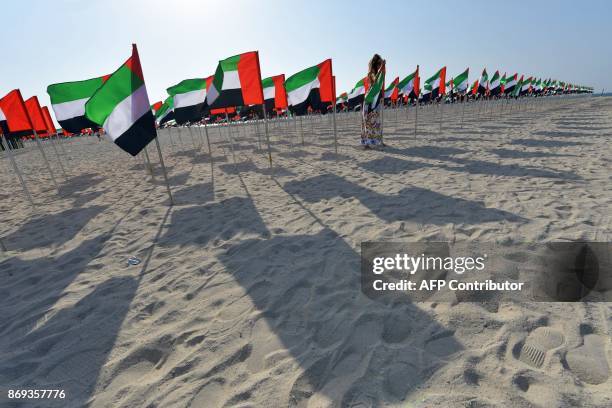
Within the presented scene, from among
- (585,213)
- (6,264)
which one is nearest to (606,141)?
(585,213)

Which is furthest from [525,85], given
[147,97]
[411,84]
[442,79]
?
[147,97]

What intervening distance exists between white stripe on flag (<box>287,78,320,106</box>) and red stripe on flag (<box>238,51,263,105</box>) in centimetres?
309

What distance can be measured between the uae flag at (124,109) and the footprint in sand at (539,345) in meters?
6.29

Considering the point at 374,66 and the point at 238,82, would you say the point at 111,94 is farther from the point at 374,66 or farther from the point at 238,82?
the point at 374,66

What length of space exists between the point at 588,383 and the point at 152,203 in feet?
26.1

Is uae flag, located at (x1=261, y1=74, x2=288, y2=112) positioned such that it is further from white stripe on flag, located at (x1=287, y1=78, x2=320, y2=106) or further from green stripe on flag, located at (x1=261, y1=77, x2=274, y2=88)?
white stripe on flag, located at (x1=287, y1=78, x2=320, y2=106)

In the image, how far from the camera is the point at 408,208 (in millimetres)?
5406

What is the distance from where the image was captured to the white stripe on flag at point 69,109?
10.1 metres

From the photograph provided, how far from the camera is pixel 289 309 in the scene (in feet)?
9.89

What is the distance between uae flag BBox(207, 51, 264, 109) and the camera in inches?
323

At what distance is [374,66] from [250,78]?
17.9 ft

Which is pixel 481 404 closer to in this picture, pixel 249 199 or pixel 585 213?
pixel 585 213

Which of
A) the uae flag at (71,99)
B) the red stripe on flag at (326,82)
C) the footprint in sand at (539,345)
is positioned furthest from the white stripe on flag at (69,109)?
the footprint in sand at (539,345)

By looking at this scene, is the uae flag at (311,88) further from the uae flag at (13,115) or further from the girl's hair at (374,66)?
the uae flag at (13,115)
